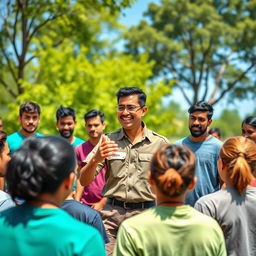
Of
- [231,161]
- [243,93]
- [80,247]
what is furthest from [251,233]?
[243,93]

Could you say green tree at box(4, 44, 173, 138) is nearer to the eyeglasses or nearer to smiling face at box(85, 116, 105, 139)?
smiling face at box(85, 116, 105, 139)

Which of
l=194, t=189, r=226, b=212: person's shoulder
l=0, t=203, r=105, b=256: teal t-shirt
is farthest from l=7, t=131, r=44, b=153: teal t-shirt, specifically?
l=0, t=203, r=105, b=256: teal t-shirt

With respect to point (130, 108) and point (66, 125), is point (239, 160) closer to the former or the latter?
point (130, 108)

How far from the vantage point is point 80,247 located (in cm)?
189

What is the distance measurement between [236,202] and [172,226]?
0.77 m

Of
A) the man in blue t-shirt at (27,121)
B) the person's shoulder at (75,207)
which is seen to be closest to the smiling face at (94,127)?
the man in blue t-shirt at (27,121)

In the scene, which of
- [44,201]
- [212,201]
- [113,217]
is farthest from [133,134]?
[44,201]

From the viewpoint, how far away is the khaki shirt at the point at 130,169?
4352 millimetres

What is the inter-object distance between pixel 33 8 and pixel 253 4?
1402 centimetres

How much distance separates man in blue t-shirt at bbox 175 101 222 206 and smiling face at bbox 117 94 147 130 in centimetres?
89

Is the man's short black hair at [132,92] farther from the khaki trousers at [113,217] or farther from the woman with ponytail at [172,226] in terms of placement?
the woman with ponytail at [172,226]

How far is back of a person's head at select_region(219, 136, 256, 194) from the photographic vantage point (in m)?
2.79

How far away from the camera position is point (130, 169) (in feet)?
14.6

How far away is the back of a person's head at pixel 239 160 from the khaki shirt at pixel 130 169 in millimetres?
1603
